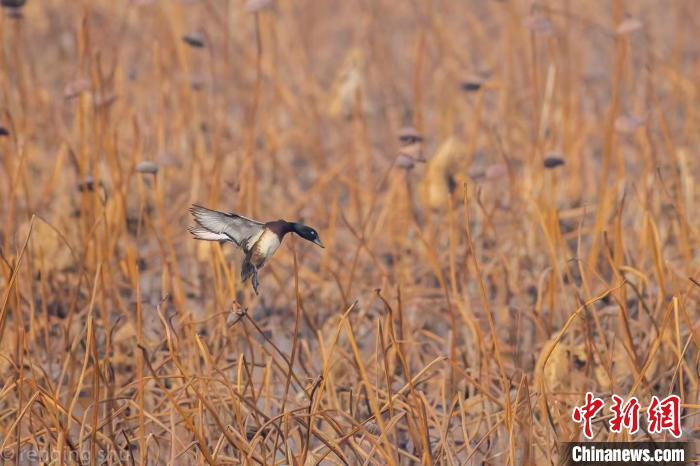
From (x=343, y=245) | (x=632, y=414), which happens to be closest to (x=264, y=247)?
(x=632, y=414)

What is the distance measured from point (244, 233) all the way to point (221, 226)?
0.02m

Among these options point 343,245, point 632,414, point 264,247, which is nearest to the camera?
point 264,247

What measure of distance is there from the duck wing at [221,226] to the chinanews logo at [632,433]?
22.7 inches

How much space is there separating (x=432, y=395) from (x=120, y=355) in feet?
1.68

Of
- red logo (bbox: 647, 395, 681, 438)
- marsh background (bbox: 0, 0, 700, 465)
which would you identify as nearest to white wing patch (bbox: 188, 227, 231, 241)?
marsh background (bbox: 0, 0, 700, 465)

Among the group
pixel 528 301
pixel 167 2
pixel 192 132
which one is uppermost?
pixel 167 2

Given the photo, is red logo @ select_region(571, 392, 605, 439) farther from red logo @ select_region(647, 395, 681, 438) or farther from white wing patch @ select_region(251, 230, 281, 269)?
white wing patch @ select_region(251, 230, 281, 269)

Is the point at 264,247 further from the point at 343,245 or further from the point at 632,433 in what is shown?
the point at 343,245

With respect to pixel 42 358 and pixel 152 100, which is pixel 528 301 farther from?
pixel 152 100

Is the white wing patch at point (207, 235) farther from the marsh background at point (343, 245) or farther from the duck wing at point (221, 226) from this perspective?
the marsh background at point (343, 245)

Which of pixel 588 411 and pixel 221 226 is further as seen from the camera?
pixel 588 411

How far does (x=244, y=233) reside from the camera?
104 centimetres

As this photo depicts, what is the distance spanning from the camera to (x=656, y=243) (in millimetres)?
1648

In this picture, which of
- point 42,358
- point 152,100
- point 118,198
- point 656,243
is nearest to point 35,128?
point 152,100
